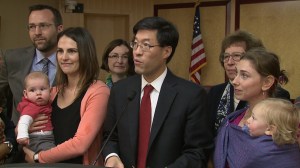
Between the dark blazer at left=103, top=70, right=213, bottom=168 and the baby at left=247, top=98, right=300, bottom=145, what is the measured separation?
248 millimetres

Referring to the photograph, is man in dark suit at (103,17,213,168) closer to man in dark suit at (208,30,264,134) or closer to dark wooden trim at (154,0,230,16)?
man in dark suit at (208,30,264,134)

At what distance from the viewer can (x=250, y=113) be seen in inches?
85.7

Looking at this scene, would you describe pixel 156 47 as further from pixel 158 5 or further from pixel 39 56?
pixel 158 5

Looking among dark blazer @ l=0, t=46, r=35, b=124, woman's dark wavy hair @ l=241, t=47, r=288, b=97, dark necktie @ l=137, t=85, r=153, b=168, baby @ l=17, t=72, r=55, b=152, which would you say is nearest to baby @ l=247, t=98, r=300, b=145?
woman's dark wavy hair @ l=241, t=47, r=288, b=97

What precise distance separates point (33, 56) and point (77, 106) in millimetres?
853

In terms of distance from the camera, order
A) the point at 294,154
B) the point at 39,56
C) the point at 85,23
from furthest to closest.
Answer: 1. the point at 85,23
2. the point at 39,56
3. the point at 294,154

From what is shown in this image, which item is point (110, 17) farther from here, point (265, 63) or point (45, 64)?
point (265, 63)

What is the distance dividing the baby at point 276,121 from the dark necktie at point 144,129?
1.59ft

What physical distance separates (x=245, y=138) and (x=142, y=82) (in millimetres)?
589

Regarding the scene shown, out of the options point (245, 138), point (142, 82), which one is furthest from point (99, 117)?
point (245, 138)

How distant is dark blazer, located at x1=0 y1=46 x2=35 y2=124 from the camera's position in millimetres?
2846

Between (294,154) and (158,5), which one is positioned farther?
(158,5)

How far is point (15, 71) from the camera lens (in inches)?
114

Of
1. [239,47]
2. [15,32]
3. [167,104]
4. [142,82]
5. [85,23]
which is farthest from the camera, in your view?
[85,23]
